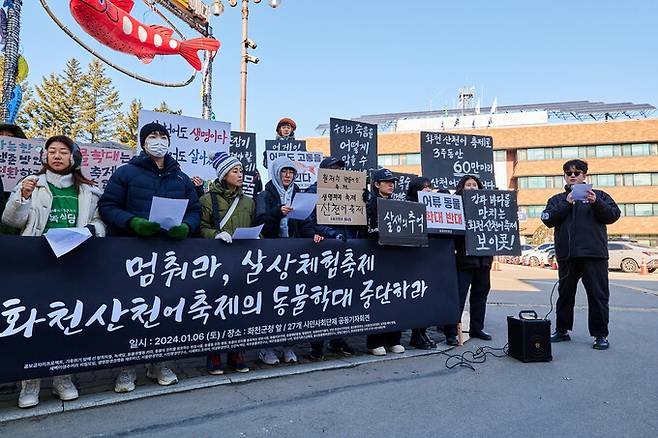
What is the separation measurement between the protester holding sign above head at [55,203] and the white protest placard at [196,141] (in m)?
1.91

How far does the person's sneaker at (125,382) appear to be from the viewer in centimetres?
340

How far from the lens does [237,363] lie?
157 inches

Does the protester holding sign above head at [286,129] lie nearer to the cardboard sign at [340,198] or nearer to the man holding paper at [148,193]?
the cardboard sign at [340,198]

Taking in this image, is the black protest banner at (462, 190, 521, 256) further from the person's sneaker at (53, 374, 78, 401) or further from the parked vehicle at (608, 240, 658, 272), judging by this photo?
the parked vehicle at (608, 240, 658, 272)

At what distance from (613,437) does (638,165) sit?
2096 inches

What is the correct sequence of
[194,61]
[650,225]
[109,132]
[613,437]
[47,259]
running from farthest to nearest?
[650,225] → [109,132] → [194,61] → [47,259] → [613,437]

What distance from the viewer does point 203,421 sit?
2.95 meters

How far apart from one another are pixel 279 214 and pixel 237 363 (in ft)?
4.59

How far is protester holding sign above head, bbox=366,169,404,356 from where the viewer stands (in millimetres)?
4648

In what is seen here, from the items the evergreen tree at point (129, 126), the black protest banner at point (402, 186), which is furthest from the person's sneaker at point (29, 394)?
the evergreen tree at point (129, 126)

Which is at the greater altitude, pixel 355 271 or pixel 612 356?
pixel 355 271

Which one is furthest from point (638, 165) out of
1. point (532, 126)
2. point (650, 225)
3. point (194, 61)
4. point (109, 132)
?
point (109, 132)

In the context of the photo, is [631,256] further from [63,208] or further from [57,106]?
[57,106]

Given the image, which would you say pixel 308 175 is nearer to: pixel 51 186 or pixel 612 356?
pixel 51 186
